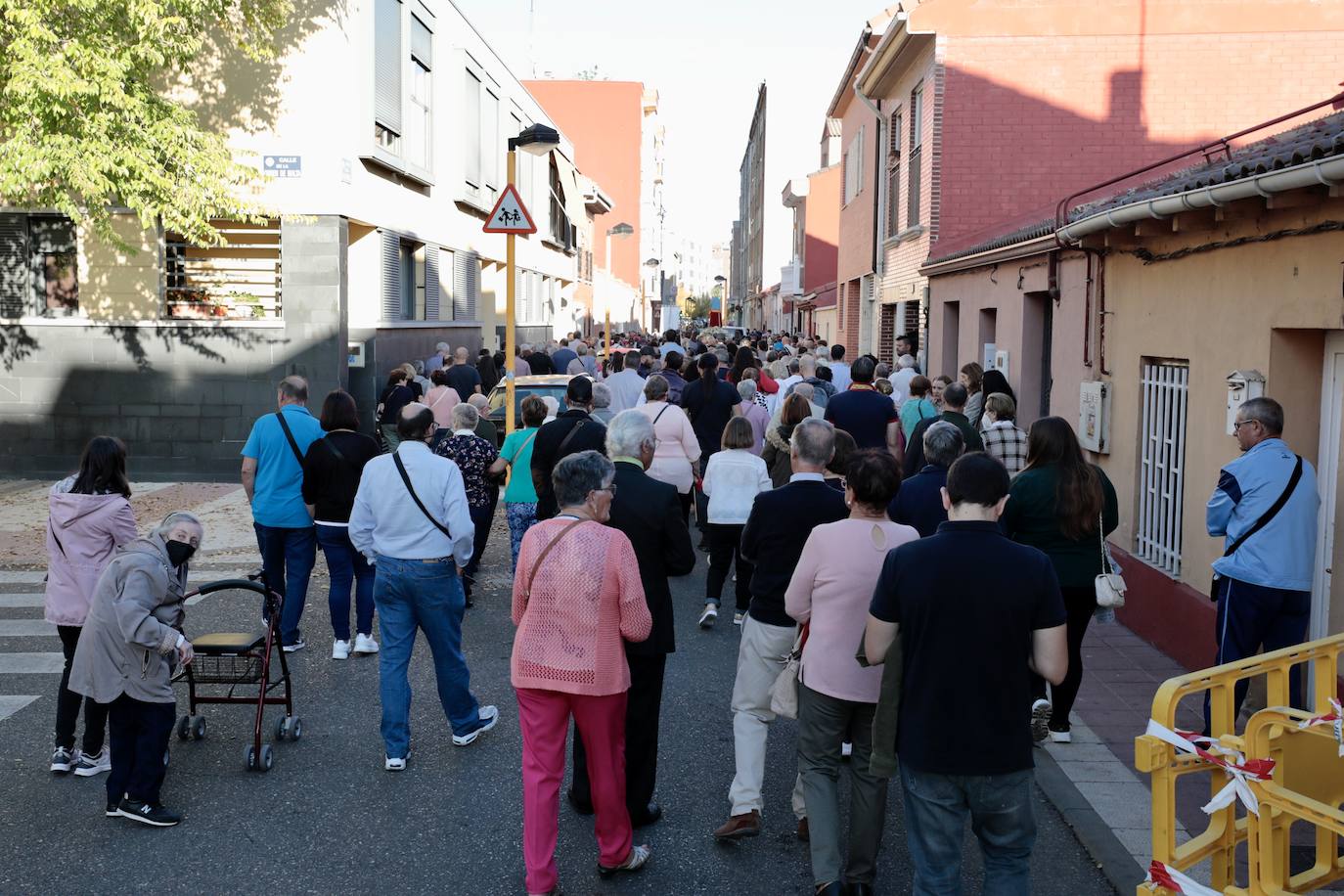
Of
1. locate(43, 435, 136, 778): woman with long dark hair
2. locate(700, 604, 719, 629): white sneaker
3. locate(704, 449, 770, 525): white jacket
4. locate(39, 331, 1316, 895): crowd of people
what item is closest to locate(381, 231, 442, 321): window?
locate(700, 604, 719, 629): white sneaker

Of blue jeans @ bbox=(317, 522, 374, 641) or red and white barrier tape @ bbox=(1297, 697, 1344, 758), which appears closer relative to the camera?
red and white barrier tape @ bbox=(1297, 697, 1344, 758)

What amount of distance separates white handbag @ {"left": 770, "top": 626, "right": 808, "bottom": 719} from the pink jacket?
3.06 m

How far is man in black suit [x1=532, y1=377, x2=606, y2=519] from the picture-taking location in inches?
311

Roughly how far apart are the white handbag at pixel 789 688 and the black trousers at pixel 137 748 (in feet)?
8.48

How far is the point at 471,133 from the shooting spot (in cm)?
2366

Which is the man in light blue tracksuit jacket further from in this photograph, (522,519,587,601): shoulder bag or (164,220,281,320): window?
(164,220,281,320): window

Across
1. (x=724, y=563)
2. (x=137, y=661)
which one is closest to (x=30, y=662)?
(x=137, y=661)

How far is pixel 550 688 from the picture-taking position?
4426 millimetres

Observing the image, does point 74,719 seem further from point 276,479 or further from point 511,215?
point 511,215

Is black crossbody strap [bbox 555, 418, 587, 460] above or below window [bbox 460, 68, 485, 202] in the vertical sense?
below

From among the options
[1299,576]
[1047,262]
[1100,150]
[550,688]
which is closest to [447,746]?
[550,688]

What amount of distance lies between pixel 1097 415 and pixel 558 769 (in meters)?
6.66

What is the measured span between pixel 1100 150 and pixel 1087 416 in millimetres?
9527

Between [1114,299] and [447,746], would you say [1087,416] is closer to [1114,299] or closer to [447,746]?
[1114,299]
